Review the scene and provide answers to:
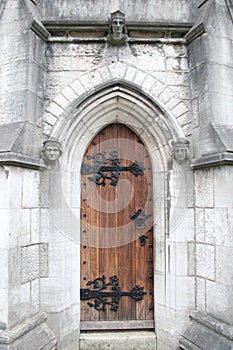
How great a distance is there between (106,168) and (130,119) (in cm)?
63

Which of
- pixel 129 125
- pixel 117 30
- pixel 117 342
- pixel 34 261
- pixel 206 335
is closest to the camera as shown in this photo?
pixel 206 335

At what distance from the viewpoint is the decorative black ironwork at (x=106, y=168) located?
10.2 feet

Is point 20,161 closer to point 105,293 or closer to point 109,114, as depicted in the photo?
point 109,114

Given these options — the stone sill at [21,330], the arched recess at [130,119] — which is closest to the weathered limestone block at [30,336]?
the stone sill at [21,330]

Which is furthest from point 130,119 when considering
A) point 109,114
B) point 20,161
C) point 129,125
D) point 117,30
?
point 20,161

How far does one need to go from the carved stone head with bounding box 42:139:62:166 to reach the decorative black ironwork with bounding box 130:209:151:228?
1.09m

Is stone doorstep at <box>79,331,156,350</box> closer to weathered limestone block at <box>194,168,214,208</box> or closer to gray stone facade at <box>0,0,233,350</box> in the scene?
gray stone facade at <box>0,0,233,350</box>

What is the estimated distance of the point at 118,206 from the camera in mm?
3107

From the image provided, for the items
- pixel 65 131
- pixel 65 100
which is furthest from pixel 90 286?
pixel 65 100

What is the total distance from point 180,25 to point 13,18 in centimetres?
177

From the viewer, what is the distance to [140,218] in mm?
3096

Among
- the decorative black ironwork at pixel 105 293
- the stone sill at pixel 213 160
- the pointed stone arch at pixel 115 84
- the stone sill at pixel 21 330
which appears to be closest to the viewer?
the stone sill at pixel 21 330

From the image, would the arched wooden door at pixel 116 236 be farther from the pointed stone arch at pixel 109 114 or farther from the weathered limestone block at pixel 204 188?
the weathered limestone block at pixel 204 188

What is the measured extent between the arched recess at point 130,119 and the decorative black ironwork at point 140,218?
0.41 feet
